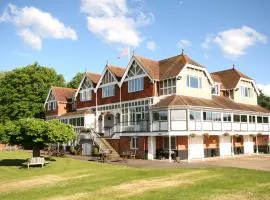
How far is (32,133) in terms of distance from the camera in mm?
29406

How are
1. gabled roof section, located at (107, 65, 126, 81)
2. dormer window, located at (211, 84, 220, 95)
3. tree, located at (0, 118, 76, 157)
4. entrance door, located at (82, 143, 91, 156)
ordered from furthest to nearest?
dormer window, located at (211, 84, 220, 95) < gabled roof section, located at (107, 65, 126, 81) < entrance door, located at (82, 143, 91, 156) < tree, located at (0, 118, 76, 157)

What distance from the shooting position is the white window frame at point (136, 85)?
3944 cm

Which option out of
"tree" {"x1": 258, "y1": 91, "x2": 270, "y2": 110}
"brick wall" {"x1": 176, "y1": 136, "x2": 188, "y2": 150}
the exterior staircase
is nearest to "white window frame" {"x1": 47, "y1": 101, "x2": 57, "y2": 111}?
the exterior staircase

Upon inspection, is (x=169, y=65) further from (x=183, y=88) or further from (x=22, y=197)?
(x=22, y=197)

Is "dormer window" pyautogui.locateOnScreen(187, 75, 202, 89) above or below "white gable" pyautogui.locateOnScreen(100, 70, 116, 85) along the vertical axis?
below

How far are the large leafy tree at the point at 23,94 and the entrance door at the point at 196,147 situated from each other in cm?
3253

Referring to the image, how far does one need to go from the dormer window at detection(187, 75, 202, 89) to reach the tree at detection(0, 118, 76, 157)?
14610 mm

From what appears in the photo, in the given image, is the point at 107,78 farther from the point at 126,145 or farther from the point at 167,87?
the point at 167,87

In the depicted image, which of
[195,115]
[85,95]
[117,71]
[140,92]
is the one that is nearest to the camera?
[195,115]

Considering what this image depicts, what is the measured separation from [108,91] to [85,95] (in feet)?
18.8

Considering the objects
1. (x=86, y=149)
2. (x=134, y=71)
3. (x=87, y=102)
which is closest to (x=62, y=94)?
(x=87, y=102)

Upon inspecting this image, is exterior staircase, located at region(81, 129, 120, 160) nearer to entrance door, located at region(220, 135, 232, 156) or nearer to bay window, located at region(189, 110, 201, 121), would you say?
bay window, located at region(189, 110, 201, 121)

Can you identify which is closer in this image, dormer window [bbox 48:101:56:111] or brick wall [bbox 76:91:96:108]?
brick wall [bbox 76:91:96:108]

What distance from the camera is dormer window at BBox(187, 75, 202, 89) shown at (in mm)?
38084
